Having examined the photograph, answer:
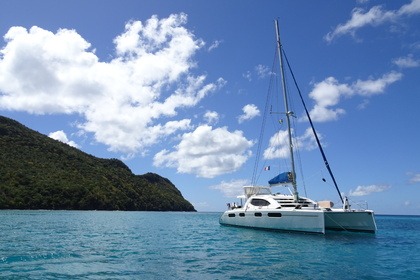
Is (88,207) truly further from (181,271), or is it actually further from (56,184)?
(181,271)

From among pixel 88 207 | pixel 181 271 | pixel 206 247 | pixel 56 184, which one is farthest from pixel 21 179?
pixel 181 271

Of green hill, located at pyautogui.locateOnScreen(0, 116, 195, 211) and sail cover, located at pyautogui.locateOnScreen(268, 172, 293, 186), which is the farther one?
green hill, located at pyautogui.locateOnScreen(0, 116, 195, 211)

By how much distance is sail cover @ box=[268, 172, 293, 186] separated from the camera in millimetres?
33750

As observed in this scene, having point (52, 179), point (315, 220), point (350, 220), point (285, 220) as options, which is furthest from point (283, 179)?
point (52, 179)

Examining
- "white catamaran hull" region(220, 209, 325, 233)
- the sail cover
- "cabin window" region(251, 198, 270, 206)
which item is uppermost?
the sail cover

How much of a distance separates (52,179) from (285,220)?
83895 mm

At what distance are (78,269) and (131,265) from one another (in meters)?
2.22

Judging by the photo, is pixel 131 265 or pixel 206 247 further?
pixel 206 247

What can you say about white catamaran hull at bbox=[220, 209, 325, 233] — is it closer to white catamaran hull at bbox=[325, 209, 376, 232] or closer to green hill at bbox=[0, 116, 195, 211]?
white catamaran hull at bbox=[325, 209, 376, 232]

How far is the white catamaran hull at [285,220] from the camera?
92.9 feet

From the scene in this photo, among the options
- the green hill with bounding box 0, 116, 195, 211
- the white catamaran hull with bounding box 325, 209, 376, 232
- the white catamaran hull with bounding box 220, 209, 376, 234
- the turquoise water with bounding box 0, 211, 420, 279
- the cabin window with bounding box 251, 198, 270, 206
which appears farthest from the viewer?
the green hill with bounding box 0, 116, 195, 211

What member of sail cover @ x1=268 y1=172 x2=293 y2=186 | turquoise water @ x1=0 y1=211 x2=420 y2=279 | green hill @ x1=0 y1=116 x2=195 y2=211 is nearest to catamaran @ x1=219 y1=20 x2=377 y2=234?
sail cover @ x1=268 y1=172 x2=293 y2=186

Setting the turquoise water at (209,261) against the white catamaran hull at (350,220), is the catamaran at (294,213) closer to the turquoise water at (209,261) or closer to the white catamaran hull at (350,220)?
the white catamaran hull at (350,220)

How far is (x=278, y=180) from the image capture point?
3522cm
